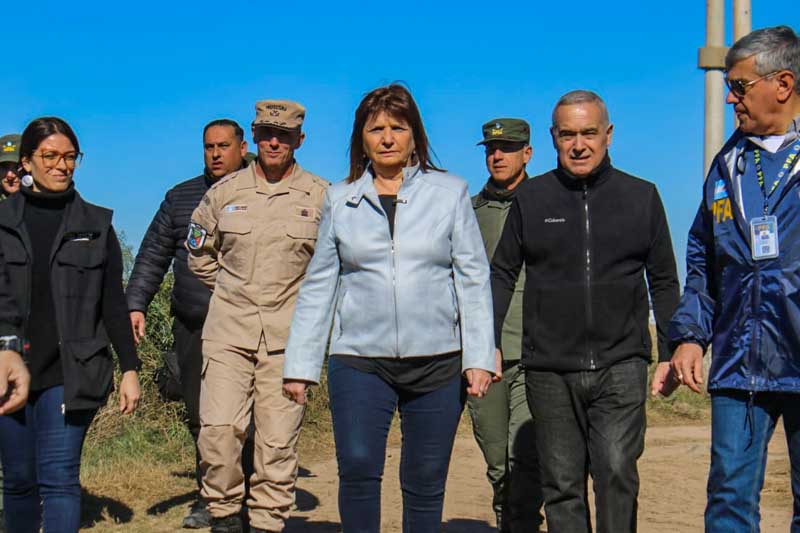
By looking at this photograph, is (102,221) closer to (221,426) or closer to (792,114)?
(221,426)

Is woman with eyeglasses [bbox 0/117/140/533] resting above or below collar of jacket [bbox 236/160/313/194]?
below

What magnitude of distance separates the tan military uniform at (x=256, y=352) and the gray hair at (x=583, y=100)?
69.5 inches

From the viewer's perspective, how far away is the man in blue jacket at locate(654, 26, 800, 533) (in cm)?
415

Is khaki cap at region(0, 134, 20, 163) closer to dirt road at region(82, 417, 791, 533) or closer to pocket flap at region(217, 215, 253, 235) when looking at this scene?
pocket flap at region(217, 215, 253, 235)

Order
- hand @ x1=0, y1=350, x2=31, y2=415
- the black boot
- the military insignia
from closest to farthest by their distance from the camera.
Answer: the military insignia
hand @ x1=0, y1=350, x2=31, y2=415
the black boot

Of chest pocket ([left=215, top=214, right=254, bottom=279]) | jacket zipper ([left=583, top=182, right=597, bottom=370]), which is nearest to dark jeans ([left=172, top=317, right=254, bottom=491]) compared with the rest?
chest pocket ([left=215, top=214, right=254, bottom=279])

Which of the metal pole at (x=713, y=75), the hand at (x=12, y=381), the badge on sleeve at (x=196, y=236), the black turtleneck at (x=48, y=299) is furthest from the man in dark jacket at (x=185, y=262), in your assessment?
the metal pole at (x=713, y=75)

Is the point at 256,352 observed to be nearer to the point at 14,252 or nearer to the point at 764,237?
the point at 14,252

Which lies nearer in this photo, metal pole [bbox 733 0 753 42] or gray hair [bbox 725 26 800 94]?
gray hair [bbox 725 26 800 94]

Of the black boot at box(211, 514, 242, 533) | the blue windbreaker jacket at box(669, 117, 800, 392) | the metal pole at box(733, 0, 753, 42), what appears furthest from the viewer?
the metal pole at box(733, 0, 753, 42)

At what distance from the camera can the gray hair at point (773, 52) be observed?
14.1 ft

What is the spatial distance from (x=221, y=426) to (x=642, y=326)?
244 centimetres

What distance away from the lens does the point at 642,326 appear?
17.2ft

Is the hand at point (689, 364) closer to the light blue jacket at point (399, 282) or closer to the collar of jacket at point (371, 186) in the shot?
the light blue jacket at point (399, 282)
